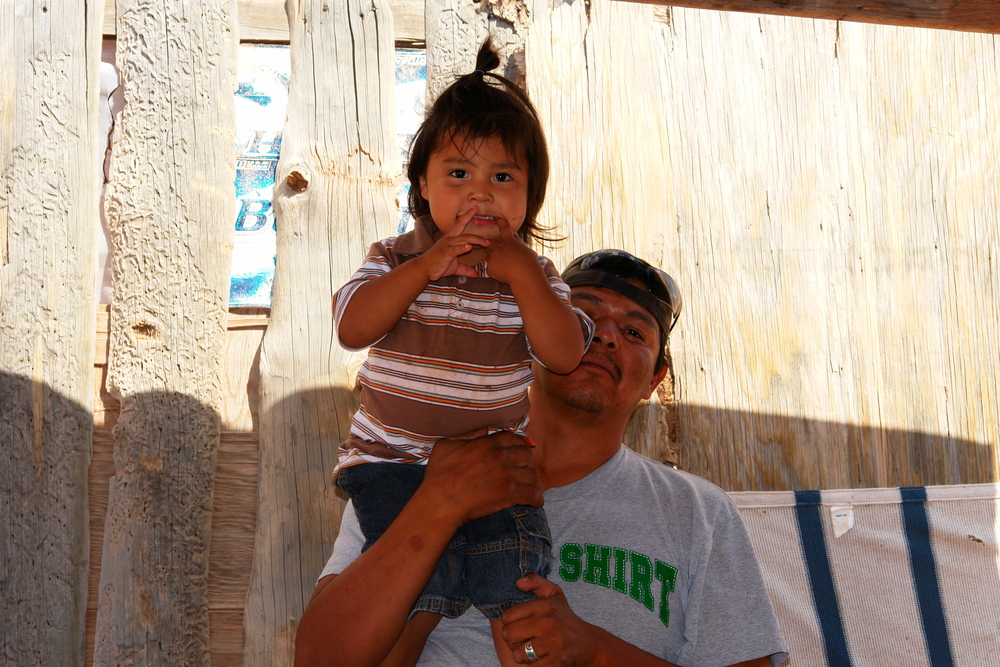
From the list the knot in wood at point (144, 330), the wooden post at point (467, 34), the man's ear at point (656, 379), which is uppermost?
the wooden post at point (467, 34)

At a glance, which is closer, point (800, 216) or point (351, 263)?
point (351, 263)

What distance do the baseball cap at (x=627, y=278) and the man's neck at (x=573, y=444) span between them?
1.22 ft

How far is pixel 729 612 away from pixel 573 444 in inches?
24.1

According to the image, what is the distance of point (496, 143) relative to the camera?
1.63 m

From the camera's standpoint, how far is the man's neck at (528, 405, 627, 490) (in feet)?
7.34

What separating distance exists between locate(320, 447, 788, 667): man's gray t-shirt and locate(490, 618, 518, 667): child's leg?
0.16 metres

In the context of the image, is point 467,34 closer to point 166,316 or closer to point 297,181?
point 297,181

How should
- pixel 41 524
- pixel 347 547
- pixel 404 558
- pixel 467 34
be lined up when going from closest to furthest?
pixel 404 558, pixel 347 547, pixel 41 524, pixel 467 34

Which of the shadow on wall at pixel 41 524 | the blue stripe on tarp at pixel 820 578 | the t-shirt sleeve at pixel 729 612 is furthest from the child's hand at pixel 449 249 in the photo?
the blue stripe on tarp at pixel 820 578

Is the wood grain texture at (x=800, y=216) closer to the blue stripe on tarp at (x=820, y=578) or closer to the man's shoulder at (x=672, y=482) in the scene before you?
the blue stripe on tarp at (x=820, y=578)

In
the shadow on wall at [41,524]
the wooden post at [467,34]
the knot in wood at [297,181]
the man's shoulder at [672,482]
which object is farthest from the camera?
the wooden post at [467,34]

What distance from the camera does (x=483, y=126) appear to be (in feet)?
5.36

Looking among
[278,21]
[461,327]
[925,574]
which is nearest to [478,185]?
[461,327]

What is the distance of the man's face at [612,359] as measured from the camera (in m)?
2.22
